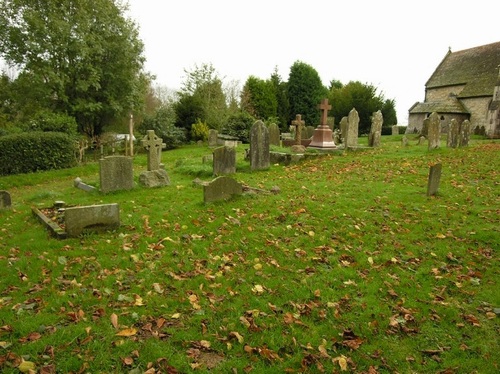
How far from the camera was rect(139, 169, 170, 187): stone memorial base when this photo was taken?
1070 cm

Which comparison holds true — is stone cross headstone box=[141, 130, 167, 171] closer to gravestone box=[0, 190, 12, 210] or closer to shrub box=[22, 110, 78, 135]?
gravestone box=[0, 190, 12, 210]

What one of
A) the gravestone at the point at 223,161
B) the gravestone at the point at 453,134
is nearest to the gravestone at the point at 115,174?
the gravestone at the point at 223,161

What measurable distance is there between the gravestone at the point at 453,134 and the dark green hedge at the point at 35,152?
1989 centimetres

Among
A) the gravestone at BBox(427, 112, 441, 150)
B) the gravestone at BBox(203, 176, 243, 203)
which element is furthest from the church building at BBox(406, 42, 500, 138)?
the gravestone at BBox(203, 176, 243, 203)

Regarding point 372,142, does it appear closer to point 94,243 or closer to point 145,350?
point 94,243

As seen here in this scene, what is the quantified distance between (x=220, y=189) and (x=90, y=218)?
3104 mm

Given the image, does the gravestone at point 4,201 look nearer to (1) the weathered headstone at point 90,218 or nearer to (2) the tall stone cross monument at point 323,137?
(1) the weathered headstone at point 90,218

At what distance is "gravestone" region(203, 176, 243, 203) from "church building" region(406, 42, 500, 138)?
97.6ft

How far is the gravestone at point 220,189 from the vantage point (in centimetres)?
823

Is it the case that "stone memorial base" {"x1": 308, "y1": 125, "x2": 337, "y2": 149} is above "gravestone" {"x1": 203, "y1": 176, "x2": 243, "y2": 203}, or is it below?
above

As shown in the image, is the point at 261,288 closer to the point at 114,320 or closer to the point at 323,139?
the point at 114,320

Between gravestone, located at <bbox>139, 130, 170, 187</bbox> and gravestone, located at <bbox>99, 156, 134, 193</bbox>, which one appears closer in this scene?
gravestone, located at <bbox>99, 156, 134, 193</bbox>

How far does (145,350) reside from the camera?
351 cm

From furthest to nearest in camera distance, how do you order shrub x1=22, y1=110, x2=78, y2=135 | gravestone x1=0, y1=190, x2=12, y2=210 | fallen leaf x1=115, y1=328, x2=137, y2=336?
shrub x1=22, y1=110, x2=78, y2=135 < gravestone x1=0, y1=190, x2=12, y2=210 < fallen leaf x1=115, y1=328, x2=137, y2=336
